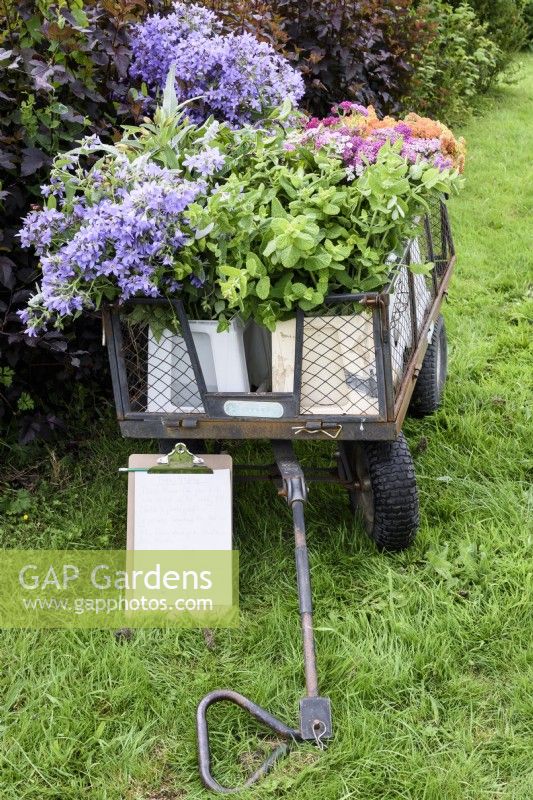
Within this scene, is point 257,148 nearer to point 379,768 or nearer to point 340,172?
point 340,172

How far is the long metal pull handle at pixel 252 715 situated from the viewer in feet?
6.49

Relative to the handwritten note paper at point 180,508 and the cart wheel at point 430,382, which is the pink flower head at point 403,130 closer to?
the cart wheel at point 430,382

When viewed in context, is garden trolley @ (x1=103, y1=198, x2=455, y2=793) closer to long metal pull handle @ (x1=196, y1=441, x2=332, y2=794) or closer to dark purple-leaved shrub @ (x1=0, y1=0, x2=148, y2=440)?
long metal pull handle @ (x1=196, y1=441, x2=332, y2=794)

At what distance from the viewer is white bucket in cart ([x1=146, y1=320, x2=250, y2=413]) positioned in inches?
91.0

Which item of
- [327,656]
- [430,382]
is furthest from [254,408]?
[430,382]

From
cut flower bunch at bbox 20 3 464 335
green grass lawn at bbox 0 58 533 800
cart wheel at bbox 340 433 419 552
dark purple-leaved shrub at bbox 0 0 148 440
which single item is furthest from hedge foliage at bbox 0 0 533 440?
cart wheel at bbox 340 433 419 552

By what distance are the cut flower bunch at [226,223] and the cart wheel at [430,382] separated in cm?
109

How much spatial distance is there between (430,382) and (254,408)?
53.0 inches

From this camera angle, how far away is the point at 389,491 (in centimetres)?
252

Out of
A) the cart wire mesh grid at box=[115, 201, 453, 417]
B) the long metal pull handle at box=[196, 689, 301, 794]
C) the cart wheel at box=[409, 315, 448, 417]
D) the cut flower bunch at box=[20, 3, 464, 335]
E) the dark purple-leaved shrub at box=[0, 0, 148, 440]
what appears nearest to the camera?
the long metal pull handle at box=[196, 689, 301, 794]

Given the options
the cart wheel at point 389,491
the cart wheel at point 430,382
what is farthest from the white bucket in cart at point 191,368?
the cart wheel at point 430,382

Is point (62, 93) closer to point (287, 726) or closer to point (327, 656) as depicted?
point (327, 656)

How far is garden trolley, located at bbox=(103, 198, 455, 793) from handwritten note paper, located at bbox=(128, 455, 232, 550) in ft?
0.46

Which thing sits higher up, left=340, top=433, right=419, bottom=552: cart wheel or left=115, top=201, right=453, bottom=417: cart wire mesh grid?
left=115, top=201, right=453, bottom=417: cart wire mesh grid
